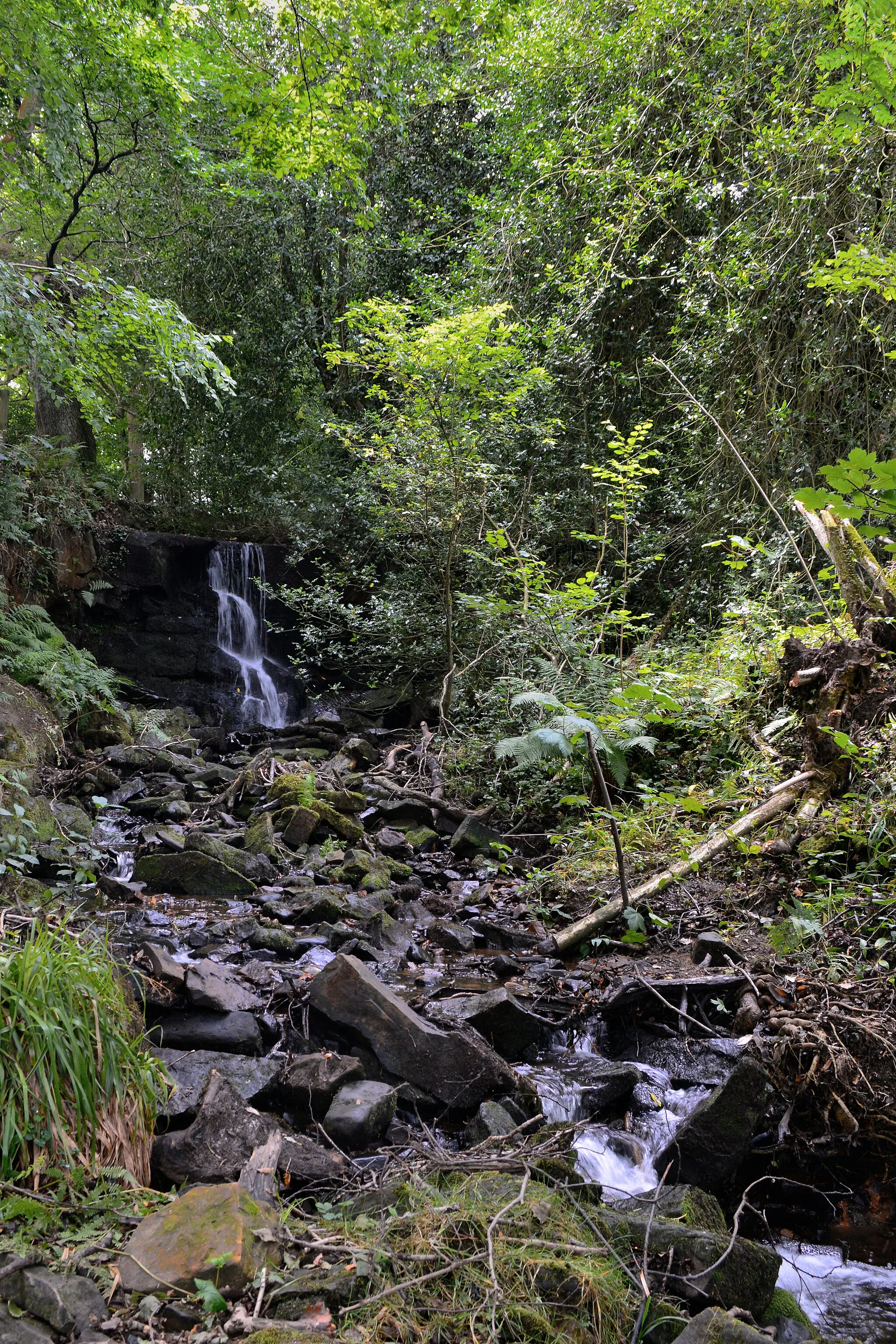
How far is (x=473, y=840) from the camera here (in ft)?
24.3

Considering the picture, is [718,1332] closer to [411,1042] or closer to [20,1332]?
[20,1332]

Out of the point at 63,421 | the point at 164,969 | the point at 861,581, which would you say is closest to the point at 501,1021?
the point at 164,969

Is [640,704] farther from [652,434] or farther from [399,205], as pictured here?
[399,205]

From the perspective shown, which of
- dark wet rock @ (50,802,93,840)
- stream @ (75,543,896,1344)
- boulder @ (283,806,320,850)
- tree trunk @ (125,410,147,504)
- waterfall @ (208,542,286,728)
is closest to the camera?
stream @ (75,543,896,1344)

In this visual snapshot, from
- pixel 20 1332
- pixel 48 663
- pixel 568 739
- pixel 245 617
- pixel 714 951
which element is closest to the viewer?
pixel 20 1332

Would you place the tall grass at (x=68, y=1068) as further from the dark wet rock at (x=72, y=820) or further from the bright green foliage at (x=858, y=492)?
the dark wet rock at (x=72, y=820)

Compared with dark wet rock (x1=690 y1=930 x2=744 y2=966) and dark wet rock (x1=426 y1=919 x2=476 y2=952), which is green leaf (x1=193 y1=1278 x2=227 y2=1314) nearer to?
dark wet rock (x1=690 y1=930 x2=744 y2=966)

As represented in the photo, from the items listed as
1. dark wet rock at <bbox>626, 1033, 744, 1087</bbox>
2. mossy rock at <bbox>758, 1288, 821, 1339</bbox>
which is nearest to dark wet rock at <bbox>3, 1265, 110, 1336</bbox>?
mossy rock at <bbox>758, 1288, 821, 1339</bbox>

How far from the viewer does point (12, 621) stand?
9008 millimetres

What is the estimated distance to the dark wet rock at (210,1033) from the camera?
3471mm

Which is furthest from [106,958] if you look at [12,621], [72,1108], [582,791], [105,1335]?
[12,621]

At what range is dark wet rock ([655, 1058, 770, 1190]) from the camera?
→ 10.1 ft

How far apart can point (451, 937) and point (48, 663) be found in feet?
19.1

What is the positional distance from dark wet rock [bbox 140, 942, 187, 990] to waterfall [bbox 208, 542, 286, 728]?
978 centimetres
